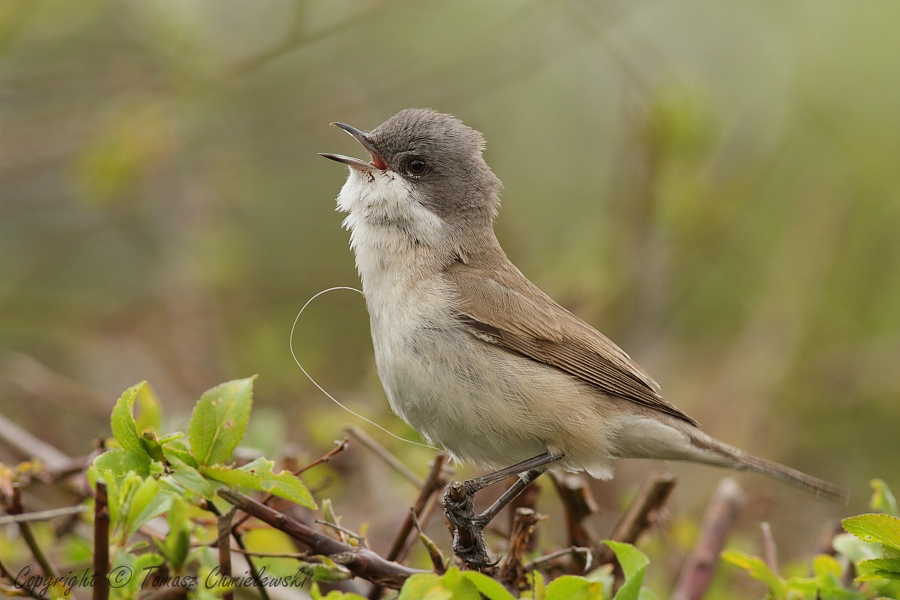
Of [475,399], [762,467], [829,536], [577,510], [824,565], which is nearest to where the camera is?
[824,565]

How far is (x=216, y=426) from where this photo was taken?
7.07 ft

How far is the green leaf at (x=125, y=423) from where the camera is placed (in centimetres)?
207

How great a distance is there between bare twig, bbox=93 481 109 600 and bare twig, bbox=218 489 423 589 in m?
0.32

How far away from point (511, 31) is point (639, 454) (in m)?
3.97

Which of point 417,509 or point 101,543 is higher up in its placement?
point 417,509

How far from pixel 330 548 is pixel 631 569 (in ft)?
2.27

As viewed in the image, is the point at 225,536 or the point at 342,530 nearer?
the point at 225,536

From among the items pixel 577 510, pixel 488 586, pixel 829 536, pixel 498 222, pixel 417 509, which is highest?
pixel 498 222

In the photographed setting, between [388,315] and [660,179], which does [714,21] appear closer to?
[660,179]

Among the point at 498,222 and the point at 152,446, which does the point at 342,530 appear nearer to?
the point at 152,446

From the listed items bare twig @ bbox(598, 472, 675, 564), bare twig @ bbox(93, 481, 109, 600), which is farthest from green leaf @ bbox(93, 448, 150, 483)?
bare twig @ bbox(598, 472, 675, 564)

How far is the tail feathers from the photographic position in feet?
11.4

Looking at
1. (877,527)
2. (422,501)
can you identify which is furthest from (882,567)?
(422,501)

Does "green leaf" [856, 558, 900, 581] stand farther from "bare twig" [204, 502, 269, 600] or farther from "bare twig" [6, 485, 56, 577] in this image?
"bare twig" [6, 485, 56, 577]
